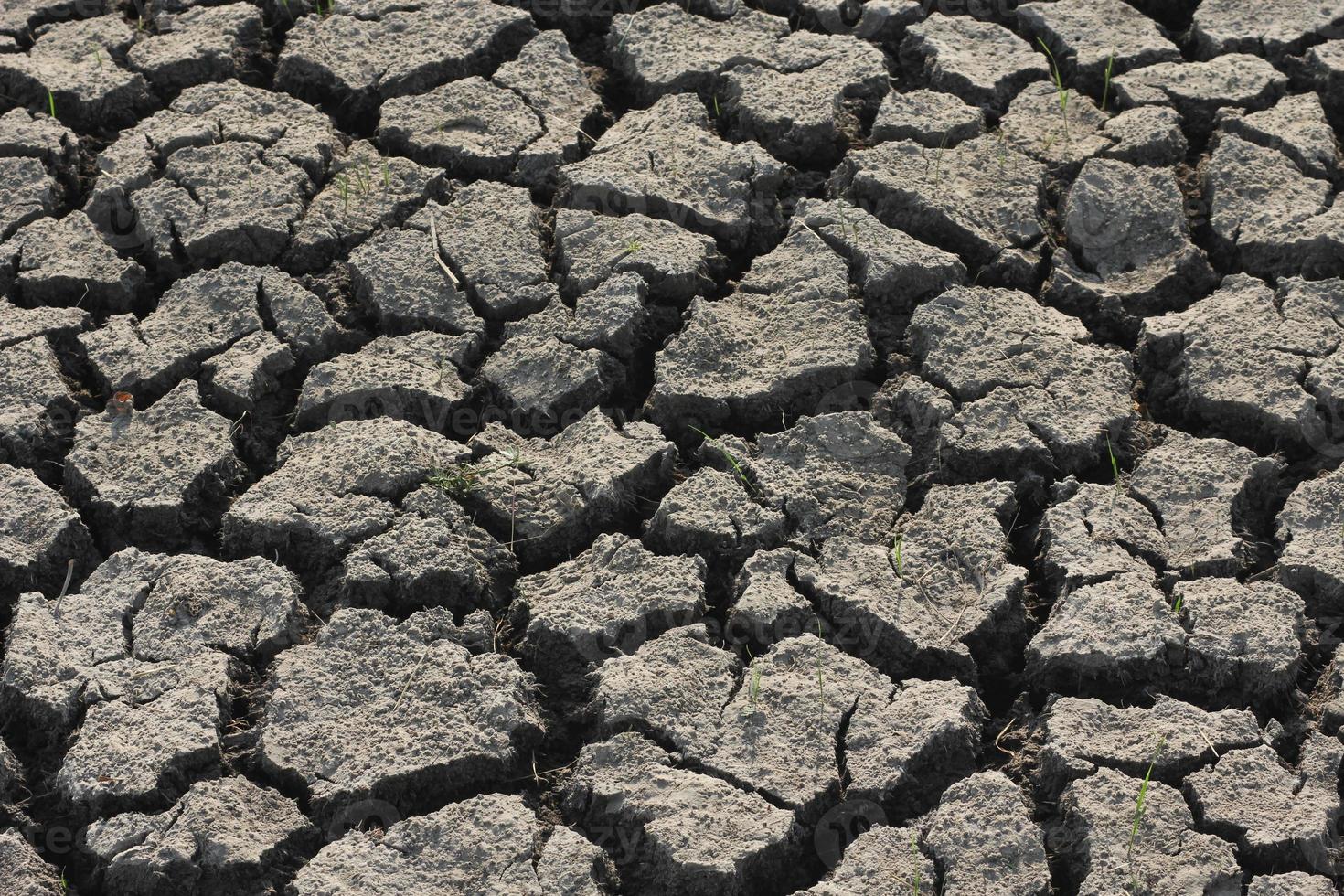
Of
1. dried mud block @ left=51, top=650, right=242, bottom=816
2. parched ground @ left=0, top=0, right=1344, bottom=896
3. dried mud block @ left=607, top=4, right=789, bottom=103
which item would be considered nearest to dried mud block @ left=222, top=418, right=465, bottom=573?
parched ground @ left=0, top=0, right=1344, bottom=896

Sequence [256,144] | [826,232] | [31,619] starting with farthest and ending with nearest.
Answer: [256,144], [826,232], [31,619]

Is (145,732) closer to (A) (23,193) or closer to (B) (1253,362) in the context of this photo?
(A) (23,193)

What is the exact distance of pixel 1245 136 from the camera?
321cm

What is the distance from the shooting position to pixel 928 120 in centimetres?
328

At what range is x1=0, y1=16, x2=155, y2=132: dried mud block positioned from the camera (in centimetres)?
339

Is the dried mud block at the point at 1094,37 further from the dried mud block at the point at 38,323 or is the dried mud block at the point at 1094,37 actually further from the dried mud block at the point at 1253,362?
the dried mud block at the point at 38,323

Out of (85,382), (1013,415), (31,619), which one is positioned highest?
(1013,415)

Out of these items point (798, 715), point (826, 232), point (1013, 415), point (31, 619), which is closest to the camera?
point (798, 715)

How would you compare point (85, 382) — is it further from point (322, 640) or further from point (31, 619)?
point (322, 640)

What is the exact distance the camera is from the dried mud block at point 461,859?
2.26 m

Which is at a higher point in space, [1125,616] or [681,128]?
[681,128]

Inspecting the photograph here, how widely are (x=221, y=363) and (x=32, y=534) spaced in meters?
0.45

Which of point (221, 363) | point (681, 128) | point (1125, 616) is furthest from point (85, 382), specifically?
point (1125, 616)

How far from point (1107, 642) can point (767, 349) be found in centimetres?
82
